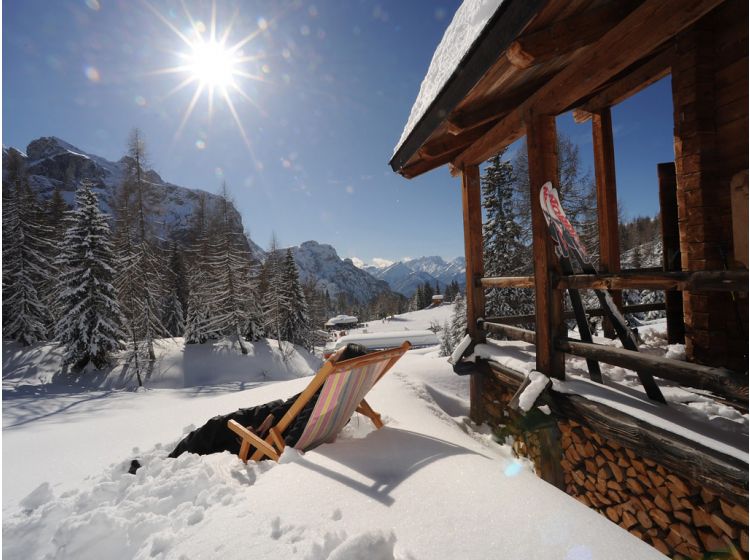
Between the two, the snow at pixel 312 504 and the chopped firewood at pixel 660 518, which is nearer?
the snow at pixel 312 504

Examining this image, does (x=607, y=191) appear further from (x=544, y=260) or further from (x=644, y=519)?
(x=644, y=519)

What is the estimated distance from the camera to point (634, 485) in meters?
2.60

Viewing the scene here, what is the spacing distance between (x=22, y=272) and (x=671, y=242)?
83.7ft

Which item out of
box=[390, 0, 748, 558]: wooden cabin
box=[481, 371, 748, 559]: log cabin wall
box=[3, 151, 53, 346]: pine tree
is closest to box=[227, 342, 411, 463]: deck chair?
box=[390, 0, 748, 558]: wooden cabin

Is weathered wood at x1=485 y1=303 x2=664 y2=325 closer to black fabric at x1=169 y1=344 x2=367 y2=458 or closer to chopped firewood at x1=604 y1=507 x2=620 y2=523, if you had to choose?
chopped firewood at x1=604 y1=507 x2=620 y2=523

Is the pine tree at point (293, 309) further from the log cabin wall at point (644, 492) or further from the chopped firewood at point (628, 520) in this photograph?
the chopped firewood at point (628, 520)

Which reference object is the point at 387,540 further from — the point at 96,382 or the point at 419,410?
the point at 96,382

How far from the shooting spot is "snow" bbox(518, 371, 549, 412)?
3.12m

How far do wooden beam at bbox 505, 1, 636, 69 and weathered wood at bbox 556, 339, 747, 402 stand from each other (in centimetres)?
237

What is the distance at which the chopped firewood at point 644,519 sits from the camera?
248 cm

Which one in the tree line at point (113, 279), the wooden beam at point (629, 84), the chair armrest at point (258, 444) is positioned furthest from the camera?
the tree line at point (113, 279)

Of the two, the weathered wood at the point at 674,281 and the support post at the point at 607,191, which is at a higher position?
the support post at the point at 607,191

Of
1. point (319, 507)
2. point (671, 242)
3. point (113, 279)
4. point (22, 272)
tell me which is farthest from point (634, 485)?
point (22, 272)

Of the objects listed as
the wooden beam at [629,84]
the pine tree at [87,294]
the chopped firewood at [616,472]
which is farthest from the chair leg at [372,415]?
the pine tree at [87,294]
